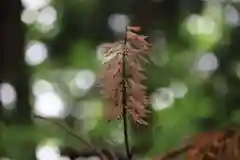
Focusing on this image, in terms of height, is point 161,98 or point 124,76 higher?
point 124,76

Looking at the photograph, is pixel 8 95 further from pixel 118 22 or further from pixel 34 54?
pixel 118 22

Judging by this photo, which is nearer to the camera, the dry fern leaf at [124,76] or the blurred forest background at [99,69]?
the dry fern leaf at [124,76]

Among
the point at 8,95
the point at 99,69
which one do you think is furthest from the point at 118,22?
the point at 8,95

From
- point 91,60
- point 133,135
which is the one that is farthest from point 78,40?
point 133,135

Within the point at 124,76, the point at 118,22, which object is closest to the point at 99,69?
the point at 118,22

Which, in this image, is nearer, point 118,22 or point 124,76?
point 124,76

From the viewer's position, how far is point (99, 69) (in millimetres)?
653

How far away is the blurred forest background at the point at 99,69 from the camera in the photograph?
0.65m

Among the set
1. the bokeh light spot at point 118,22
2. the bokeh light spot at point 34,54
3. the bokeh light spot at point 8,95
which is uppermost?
the bokeh light spot at point 118,22

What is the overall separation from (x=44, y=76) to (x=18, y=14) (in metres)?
0.10

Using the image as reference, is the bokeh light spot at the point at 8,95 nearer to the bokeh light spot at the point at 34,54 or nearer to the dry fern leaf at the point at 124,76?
the bokeh light spot at the point at 34,54

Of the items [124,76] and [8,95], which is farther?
[8,95]

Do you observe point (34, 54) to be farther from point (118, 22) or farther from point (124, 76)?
point (124, 76)

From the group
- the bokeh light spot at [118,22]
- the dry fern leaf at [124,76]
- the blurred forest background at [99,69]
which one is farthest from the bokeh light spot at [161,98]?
the dry fern leaf at [124,76]
